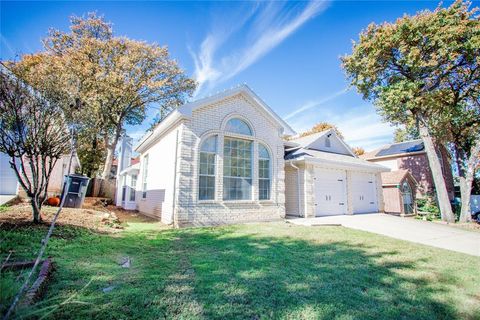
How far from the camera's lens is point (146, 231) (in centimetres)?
746

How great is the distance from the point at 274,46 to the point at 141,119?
17618 millimetres

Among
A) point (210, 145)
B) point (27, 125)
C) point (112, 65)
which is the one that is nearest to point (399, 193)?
point (210, 145)

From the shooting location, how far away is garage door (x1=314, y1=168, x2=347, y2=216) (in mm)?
11962

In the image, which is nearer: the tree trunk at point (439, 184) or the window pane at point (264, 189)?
the window pane at point (264, 189)

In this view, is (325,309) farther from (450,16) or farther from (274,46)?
(450,16)

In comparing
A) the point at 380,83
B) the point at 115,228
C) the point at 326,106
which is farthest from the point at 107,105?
the point at 380,83

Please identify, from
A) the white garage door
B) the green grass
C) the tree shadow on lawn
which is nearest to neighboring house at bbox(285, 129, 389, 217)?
the green grass

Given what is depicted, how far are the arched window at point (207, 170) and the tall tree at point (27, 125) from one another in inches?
174

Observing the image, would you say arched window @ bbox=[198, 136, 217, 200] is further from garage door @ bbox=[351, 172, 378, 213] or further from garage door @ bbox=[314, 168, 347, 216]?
garage door @ bbox=[351, 172, 378, 213]

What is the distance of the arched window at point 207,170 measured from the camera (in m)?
8.77

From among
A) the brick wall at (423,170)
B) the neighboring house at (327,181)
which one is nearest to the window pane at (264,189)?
the neighboring house at (327,181)

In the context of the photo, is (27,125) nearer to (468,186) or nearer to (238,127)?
(238,127)

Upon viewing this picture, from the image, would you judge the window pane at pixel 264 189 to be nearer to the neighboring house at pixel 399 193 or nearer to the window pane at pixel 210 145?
the window pane at pixel 210 145

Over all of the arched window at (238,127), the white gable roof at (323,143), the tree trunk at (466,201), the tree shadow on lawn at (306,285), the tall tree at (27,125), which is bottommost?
the tree shadow on lawn at (306,285)
